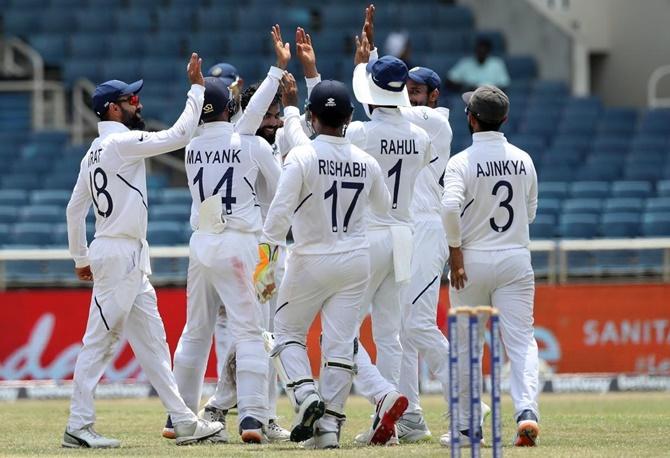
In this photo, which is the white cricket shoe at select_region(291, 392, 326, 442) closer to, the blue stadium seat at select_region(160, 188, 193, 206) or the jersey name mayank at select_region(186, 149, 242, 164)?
the jersey name mayank at select_region(186, 149, 242, 164)

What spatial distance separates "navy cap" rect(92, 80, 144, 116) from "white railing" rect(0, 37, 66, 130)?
1289cm

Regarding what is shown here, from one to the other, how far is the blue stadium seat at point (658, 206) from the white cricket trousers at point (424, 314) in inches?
373

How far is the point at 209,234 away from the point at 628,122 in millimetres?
13588

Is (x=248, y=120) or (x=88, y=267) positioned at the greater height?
(x=248, y=120)

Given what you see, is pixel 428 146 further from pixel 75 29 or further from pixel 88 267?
→ pixel 75 29

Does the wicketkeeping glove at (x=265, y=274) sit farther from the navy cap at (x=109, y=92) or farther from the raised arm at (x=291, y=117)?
the navy cap at (x=109, y=92)

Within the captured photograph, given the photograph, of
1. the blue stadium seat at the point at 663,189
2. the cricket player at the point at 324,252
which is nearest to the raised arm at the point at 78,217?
the cricket player at the point at 324,252

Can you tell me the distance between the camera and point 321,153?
955 cm

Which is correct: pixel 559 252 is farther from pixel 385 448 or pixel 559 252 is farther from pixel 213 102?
pixel 385 448

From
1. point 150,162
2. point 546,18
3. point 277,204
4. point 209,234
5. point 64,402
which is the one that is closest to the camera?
point 277,204

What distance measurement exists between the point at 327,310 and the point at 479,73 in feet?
45.2

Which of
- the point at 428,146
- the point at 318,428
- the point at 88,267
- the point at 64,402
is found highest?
the point at 428,146

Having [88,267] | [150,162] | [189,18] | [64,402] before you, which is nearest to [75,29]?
[189,18]

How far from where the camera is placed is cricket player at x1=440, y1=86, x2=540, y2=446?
9.95m
